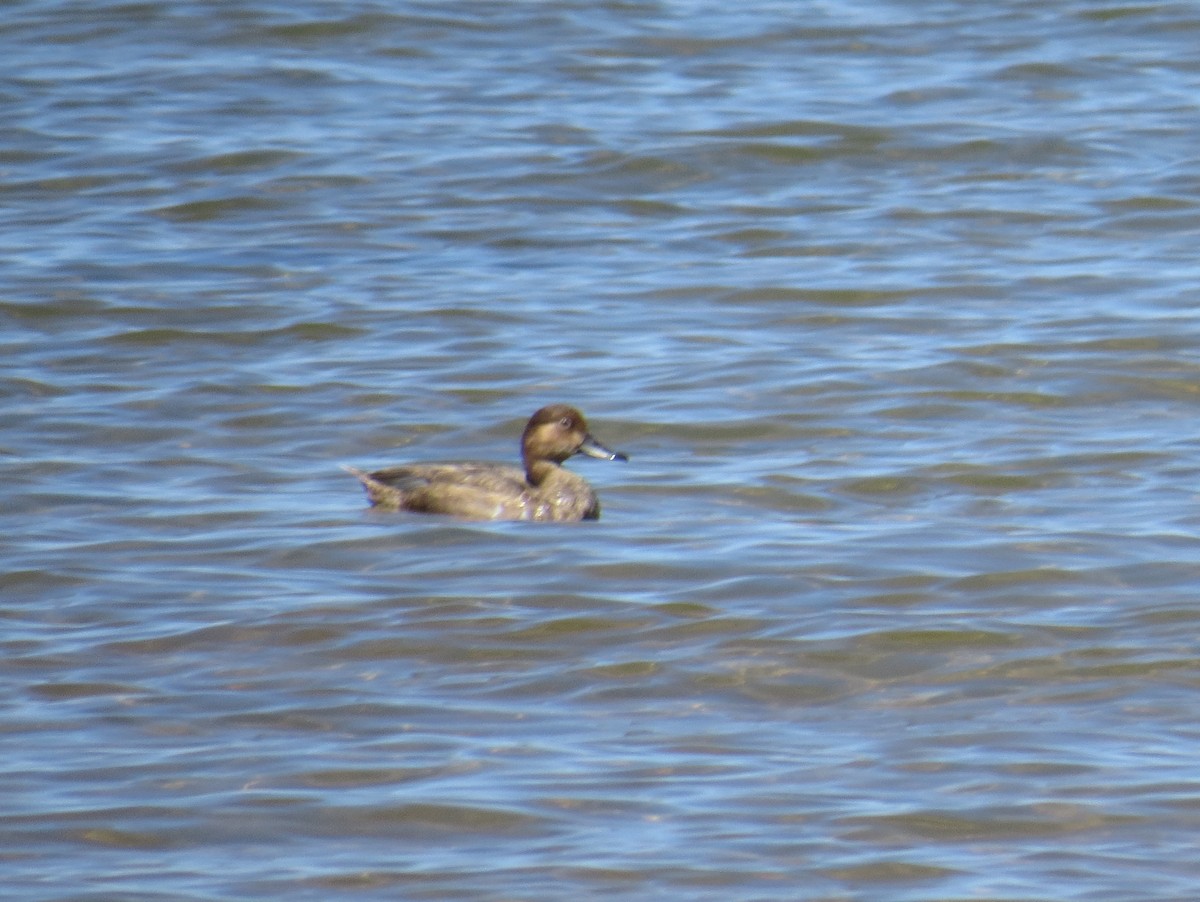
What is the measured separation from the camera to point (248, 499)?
9109mm

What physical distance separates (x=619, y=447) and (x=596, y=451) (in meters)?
0.57

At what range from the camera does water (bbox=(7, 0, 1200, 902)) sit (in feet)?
19.2

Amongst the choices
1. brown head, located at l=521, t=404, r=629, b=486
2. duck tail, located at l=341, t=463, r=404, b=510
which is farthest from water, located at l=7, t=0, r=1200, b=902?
A: brown head, located at l=521, t=404, r=629, b=486

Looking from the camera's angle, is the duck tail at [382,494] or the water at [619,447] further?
the duck tail at [382,494]

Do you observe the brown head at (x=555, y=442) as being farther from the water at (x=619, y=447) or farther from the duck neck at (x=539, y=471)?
the water at (x=619, y=447)

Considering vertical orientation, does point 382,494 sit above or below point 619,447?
above

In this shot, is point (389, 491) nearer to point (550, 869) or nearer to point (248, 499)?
point (248, 499)

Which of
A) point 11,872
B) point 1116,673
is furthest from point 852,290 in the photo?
point 11,872

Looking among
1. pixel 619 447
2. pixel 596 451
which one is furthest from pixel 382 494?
pixel 619 447

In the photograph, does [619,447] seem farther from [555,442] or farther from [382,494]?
[382,494]

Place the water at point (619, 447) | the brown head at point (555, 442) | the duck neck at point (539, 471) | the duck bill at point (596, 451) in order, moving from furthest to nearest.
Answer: the duck bill at point (596, 451)
the brown head at point (555, 442)
the duck neck at point (539, 471)
the water at point (619, 447)

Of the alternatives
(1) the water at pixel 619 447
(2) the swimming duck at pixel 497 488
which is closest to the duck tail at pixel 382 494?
(2) the swimming duck at pixel 497 488

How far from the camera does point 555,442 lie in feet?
30.7

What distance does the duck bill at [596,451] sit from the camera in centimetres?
941
